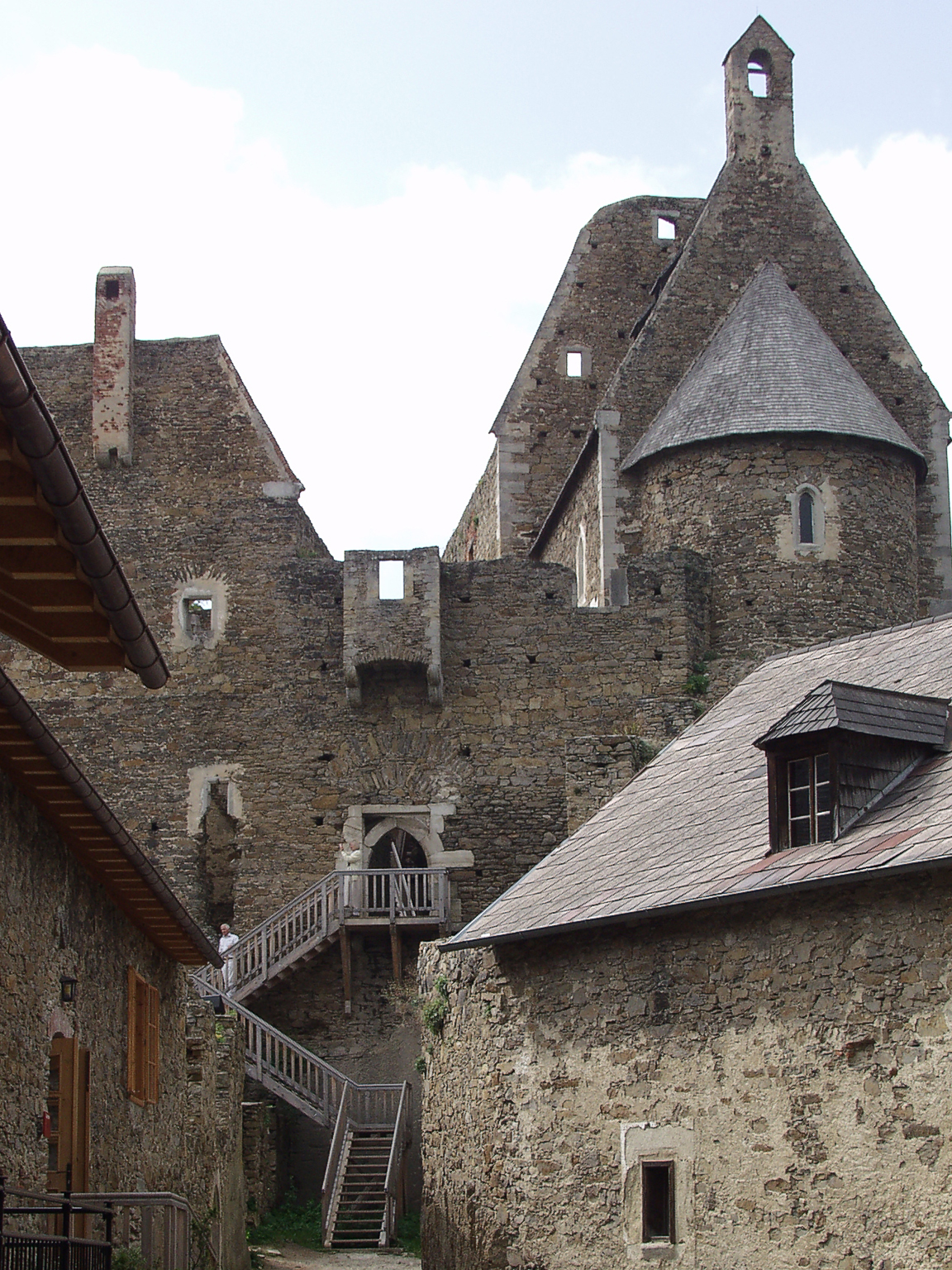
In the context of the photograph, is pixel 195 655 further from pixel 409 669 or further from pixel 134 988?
pixel 134 988

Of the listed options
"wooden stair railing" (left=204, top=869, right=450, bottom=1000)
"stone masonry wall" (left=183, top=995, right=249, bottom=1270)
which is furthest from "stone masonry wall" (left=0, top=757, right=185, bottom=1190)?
"wooden stair railing" (left=204, top=869, right=450, bottom=1000)

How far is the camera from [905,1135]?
13844 millimetres

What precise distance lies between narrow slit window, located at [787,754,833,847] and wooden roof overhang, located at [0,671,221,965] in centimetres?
509

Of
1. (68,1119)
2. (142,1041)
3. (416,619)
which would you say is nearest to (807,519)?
(416,619)

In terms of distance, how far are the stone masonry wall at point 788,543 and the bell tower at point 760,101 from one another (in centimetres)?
727

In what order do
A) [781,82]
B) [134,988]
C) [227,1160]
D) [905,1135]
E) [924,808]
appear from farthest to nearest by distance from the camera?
[781,82] → [227,1160] → [134,988] → [924,808] → [905,1135]

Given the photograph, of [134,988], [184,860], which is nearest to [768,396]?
[184,860]

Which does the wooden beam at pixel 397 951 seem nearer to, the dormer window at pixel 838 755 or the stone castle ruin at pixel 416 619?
the stone castle ruin at pixel 416 619

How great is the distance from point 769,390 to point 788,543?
8.31 ft

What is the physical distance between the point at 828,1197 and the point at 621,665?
15.7 meters

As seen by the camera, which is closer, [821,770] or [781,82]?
[821,770]

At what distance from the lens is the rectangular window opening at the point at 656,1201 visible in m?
15.6

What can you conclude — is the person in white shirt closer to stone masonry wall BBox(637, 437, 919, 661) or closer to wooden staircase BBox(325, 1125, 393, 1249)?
wooden staircase BBox(325, 1125, 393, 1249)

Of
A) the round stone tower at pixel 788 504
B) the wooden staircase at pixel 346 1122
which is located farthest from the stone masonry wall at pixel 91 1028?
→ the round stone tower at pixel 788 504
